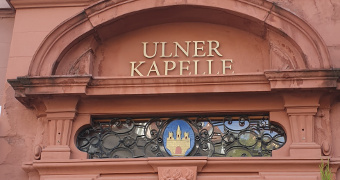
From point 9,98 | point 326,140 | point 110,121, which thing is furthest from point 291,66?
point 9,98

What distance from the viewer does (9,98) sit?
9789mm

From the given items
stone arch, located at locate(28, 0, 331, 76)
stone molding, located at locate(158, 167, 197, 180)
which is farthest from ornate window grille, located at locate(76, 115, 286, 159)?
stone arch, located at locate(28, 0, 331, 76)

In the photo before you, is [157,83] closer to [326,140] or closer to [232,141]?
[232,141]

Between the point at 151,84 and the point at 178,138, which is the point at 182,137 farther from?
the point at 151,84

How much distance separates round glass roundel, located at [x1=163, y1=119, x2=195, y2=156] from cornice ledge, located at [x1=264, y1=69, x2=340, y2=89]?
55.3 inches

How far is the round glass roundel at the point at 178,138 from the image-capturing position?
9.36 metres

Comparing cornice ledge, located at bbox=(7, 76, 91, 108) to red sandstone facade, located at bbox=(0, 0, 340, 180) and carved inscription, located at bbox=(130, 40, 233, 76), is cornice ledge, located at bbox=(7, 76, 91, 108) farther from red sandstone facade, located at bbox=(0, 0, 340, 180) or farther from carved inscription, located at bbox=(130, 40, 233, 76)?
carved inscription, located at bbox=(130, 40, 233, 76)

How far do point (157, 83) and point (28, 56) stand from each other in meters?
2.10

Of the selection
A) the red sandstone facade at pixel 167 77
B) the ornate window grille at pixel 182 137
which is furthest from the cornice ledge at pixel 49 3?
the ornate window grille at pixel 182 137

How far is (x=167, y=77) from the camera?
9281 mm

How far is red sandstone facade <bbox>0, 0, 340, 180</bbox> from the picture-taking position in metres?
8.99

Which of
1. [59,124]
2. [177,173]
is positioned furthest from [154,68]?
[177,173]

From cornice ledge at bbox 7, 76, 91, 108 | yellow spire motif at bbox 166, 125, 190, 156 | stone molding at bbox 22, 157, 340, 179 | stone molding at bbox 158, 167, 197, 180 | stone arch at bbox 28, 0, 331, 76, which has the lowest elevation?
stone molding at bbox 158, 167, 197, 180

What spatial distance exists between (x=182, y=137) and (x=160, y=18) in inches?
75.9
